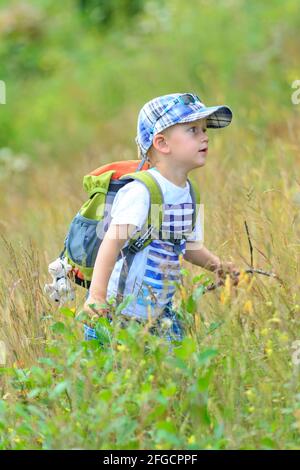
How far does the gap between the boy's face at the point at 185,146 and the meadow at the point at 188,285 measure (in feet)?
1.42

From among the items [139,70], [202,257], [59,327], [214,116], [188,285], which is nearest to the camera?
[59,327]

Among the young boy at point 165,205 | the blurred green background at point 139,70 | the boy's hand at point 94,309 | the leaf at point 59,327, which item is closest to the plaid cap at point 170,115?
the young boy at point 165,205

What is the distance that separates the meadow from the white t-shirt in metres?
0.15

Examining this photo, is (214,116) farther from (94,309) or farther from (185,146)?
(94,309)

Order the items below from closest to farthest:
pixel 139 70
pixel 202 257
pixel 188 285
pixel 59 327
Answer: pixel 59 327 < pixel 202 257 < pixel 188 285 < pixel 139 70

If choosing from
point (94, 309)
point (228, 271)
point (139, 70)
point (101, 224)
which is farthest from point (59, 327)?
point (139, 70)

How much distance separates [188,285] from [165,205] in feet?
2.27

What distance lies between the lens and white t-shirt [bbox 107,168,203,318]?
162 inches

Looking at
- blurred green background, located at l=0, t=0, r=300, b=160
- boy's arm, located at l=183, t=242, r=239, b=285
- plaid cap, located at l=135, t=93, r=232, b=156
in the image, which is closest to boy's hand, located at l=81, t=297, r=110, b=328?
boy's arm, located at l=183, t=242, r=239, b=285

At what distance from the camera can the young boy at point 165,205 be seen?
408cm

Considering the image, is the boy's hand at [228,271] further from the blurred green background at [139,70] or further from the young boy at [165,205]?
the blurred green background at [139,70]

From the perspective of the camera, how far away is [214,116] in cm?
435

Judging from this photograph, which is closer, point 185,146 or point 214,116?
point 185,146
